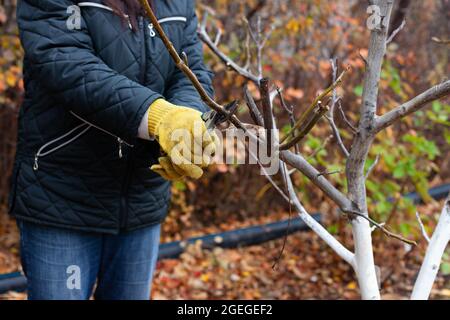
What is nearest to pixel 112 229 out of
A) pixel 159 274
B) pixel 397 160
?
pixel 159 274

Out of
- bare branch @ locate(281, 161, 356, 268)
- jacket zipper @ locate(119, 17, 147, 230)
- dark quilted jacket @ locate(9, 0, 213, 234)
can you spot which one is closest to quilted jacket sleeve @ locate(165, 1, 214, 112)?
dark quilted jacket @ locate(9, 0, 213, 234)

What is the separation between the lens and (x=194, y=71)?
1.74m

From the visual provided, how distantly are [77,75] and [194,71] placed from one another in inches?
17.5

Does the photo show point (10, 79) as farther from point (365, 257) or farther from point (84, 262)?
point (365, 257)

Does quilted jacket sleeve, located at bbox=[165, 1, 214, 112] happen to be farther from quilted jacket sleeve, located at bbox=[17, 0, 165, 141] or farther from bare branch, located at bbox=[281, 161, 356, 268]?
bare branch, located at bbox=[281, 161, 356, 268]

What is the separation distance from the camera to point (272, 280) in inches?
140

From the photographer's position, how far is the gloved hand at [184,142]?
1277mm

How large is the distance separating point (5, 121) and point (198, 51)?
2259 mm

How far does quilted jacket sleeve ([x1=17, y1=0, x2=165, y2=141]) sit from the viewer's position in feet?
4.58

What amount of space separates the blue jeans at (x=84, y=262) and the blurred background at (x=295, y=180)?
3.85ft

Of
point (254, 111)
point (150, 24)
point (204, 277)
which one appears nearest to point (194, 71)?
point (150, 24)

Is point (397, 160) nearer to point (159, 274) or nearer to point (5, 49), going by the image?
point (159, 274)

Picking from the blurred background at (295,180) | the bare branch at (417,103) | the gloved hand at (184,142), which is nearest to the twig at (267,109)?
the gloved hand at (184,142)

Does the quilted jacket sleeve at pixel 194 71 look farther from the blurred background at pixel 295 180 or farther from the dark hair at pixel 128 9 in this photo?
the blurred background at pixel 295 180
